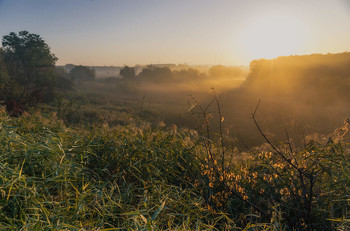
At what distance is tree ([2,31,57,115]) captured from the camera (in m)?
20.4

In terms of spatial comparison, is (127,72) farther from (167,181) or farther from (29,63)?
Result: (167,181)

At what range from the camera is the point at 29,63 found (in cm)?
3062

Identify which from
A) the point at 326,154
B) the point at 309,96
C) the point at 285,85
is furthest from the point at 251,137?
the point at 285,85

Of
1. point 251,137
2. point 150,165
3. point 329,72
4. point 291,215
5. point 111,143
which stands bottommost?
point 251,137

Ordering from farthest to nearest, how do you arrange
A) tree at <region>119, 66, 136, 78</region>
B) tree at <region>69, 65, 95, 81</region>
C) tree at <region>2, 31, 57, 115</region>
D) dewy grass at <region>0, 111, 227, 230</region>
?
tree at <region>69, 65, 95, 81</region> < tree at <region>119, 66, 136, 78</region> < tree at <region>2, 31, 57, 115</region> < dewy grass at <region>0, 111, 227, 230</region>

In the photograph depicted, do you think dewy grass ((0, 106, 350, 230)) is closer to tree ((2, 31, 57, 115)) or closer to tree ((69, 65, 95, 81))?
tree ((2, 31, 57, 115))

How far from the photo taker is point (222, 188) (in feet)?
10.1

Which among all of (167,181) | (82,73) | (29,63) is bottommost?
(167,181)

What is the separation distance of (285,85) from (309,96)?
8442 millimetres

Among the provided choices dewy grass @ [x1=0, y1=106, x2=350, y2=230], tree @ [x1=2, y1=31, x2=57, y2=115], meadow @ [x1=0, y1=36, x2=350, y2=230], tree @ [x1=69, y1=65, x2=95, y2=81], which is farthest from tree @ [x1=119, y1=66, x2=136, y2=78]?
dewy grass @ [x1=0, y1=106, x2=350, y2=230]

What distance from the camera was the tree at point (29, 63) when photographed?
20447 millimetres

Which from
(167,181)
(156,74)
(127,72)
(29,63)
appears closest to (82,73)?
(127,72)

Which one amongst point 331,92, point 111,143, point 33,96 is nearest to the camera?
point 111,143

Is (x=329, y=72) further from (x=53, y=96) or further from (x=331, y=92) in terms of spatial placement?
(x=53, y=96)
